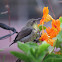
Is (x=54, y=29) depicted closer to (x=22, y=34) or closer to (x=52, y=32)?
(x=52, y=32)

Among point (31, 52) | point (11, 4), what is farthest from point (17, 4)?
point (31, 52)

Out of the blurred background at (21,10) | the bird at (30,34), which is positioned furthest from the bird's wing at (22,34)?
the blurred background at (21,10)

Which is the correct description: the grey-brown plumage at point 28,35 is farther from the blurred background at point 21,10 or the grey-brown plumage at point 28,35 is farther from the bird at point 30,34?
the blurred background at point 21,10

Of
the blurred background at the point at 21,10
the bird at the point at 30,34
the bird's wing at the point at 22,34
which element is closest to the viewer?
the bird at the point at 30,34

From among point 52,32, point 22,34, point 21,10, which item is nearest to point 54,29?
point 52,32

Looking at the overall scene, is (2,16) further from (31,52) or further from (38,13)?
(31,52)

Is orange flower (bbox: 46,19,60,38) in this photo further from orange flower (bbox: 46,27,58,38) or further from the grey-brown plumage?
the grey-brown plumage

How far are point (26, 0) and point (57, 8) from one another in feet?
1.09

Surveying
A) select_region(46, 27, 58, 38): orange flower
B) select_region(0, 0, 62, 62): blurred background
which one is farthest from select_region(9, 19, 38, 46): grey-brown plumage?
select_region(0, 0, 62, 62): blurred background

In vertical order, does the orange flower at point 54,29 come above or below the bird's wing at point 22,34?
above

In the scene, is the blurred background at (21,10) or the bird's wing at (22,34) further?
the blurred background at (21,10)

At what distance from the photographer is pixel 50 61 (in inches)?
10.3

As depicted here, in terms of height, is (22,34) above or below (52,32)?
below

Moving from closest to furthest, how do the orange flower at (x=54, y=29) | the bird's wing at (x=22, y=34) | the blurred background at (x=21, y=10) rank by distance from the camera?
the orange flower at (x=54, y=29) < the bird's wing at (x=22, y=34) < the blurred background at (x=21, y=10)
